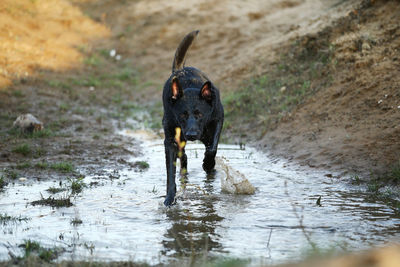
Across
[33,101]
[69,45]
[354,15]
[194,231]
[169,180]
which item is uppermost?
[69,45]

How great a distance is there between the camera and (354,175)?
6090 millimetres

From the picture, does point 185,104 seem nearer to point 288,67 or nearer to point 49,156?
point 49,156

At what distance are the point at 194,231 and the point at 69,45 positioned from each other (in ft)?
52.2

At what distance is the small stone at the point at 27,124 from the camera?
8.91 m

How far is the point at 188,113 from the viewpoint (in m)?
5.22

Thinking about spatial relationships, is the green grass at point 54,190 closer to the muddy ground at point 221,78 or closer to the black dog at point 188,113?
the muddy ground at point 221,78

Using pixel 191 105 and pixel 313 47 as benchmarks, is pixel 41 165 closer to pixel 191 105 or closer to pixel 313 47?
pixel 191 105

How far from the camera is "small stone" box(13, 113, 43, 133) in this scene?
8906 mm

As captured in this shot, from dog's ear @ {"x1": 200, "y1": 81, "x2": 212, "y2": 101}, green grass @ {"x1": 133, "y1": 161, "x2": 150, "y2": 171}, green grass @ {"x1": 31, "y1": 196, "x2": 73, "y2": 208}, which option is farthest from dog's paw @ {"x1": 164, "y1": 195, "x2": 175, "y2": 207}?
green grass @ {"x1": 133, "y1": 161, "x2": 150, "y2": 171}

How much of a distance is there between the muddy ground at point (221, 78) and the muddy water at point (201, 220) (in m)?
1.02

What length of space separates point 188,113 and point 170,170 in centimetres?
79

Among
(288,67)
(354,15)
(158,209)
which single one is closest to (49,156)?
(158,209)

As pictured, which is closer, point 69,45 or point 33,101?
point 33,101

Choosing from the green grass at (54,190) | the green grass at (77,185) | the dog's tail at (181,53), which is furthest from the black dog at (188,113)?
the green grass at (54,190)
